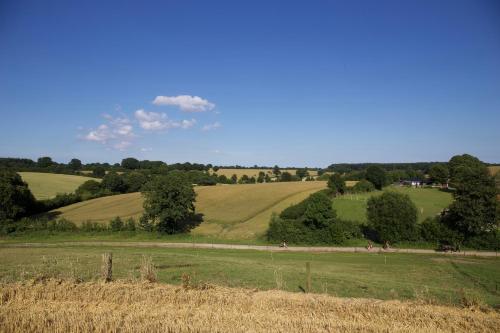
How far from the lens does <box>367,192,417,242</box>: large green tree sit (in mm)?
46000

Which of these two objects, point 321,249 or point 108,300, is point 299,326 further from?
point 321,249

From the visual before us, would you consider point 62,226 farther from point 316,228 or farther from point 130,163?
point 130,163

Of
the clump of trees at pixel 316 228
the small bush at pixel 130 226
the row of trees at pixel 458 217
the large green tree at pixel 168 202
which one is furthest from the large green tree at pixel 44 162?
the row of trees at pixel 458 217

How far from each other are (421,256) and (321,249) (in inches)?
441

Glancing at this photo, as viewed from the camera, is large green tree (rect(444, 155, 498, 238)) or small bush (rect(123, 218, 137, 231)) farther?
small bush (rect(123, 218, 137, 231))

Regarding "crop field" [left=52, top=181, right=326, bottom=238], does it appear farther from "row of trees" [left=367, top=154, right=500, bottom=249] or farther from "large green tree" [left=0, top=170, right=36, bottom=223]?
"row of trees" [left=367, top=154, right=500, bottom=249]

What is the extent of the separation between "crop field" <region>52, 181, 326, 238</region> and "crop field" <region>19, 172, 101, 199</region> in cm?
1289

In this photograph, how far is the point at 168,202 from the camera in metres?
56.0

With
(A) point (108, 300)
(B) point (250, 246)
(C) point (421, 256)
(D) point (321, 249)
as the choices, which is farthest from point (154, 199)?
(A) point (108, 300)

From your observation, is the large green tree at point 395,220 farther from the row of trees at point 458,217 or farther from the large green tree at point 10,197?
the large green tree at point 10,197

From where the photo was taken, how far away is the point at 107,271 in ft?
45.2

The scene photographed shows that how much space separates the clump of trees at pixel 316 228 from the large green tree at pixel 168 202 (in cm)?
1505

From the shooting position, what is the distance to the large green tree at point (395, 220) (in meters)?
46.0

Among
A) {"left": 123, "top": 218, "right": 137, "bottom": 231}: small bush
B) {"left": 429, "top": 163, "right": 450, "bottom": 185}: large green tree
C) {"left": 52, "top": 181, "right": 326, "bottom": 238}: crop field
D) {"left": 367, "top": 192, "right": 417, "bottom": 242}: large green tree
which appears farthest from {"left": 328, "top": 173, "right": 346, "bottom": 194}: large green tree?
{"left": 123, "top": 218, "right": 137, "bottom": 231}: small bush
